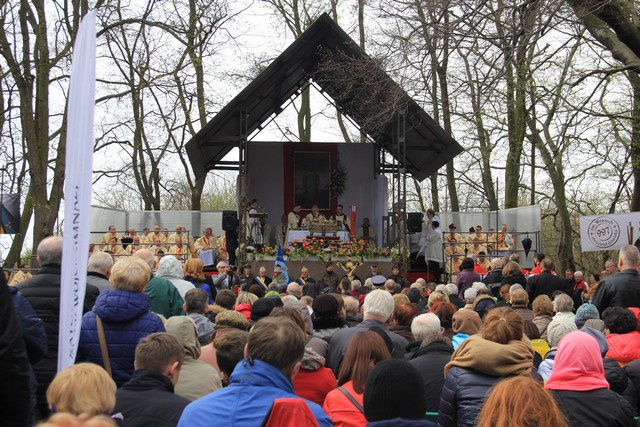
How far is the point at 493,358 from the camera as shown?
186 inches

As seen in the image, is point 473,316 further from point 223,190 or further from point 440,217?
point 223,190

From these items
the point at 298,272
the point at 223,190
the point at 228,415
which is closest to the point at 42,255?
the point at 228,415

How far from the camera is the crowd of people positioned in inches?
137

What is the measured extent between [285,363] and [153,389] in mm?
835

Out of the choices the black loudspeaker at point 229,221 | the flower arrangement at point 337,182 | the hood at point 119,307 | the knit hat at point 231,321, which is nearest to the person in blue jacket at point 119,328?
the hood at point 119,307

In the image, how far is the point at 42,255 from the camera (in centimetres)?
560

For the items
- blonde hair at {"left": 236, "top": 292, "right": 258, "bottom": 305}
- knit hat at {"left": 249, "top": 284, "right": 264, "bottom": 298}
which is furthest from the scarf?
knit hat at {"left": 249, "top": 284, "right": 264, "bottom": 298}

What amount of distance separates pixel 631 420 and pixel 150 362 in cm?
296

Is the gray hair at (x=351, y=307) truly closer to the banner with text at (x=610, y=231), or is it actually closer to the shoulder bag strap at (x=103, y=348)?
the shoulder bag strap at (x=103, y=348)

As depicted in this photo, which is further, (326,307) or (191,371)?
(326,307)

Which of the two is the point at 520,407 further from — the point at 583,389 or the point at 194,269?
the point at 194,269

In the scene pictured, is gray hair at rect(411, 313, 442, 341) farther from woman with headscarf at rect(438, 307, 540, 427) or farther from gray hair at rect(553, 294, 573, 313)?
gray hair at rect(553, 294, 573, 313)

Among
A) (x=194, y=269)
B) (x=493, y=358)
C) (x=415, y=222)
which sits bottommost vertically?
(x=493, y=358)

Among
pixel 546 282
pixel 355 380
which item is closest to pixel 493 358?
pixel 355 380
